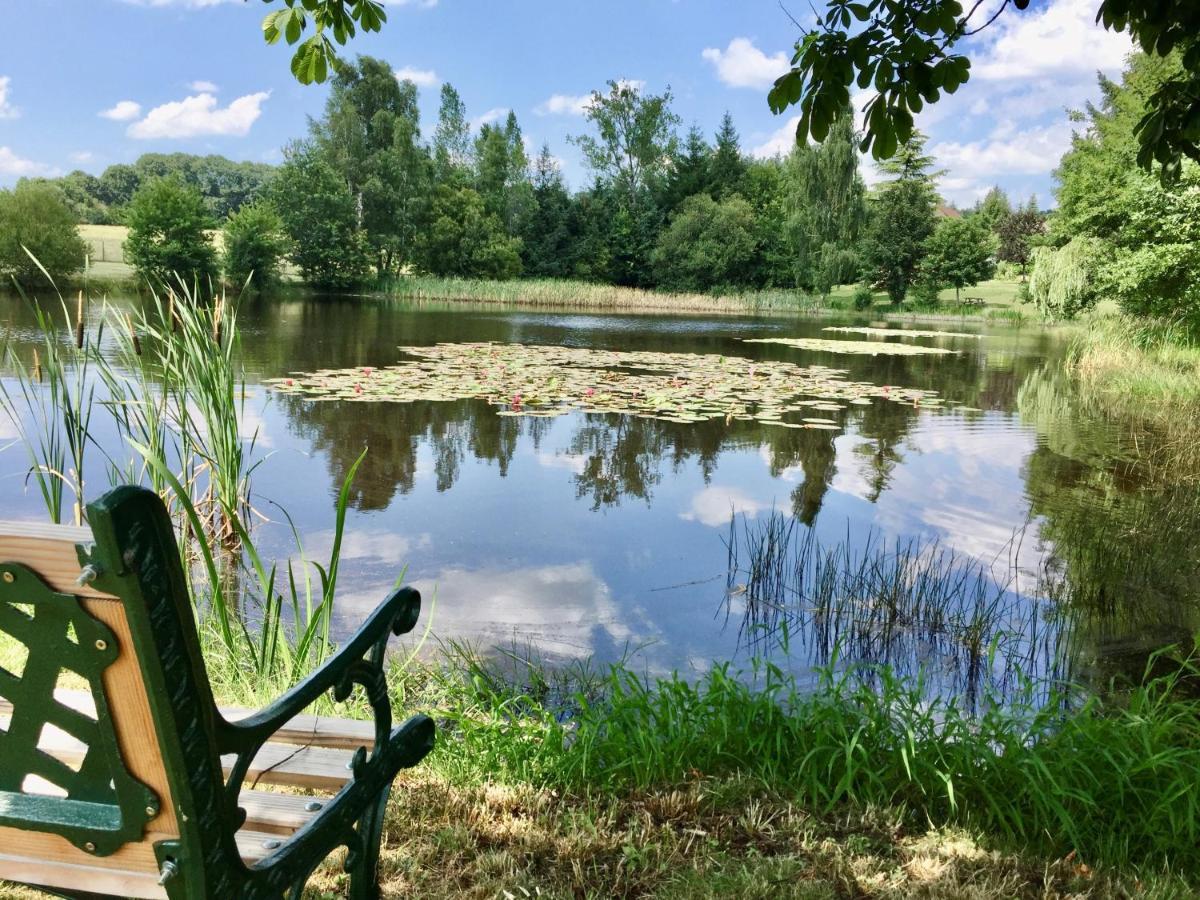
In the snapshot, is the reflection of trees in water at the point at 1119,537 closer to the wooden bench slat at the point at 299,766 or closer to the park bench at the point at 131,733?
the wooden bench slat at the point at 299,766

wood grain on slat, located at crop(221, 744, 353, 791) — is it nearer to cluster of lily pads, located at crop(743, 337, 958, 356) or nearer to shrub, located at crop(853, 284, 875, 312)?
cluster of lily pads, located at crop(743, 337, 958, 356)

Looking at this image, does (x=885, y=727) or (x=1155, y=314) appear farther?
(x=1155, y=314)

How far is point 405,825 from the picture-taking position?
187 centimetres

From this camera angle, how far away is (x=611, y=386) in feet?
33.2

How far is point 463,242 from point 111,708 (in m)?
38.2

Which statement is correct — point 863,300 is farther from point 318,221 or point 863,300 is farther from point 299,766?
point 299,766

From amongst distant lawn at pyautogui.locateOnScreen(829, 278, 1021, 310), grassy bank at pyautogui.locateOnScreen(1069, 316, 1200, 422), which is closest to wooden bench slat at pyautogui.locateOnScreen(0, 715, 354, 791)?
grassy bank at pyautogui.locateOnScreen(1069, 316, 1200, 422)

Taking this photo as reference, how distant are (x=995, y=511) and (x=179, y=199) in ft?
96.7

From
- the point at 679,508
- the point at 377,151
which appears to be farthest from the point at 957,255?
the point at 679,508

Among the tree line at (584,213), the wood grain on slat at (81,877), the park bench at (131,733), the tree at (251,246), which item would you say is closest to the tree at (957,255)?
the tree line at (584,213)

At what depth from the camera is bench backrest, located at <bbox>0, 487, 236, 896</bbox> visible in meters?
0.83

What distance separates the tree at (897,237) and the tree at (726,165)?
24.5 feet

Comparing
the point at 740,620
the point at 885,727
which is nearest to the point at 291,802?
the point at 885,727

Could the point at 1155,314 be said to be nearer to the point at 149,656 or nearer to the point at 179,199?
the point at 149,656
